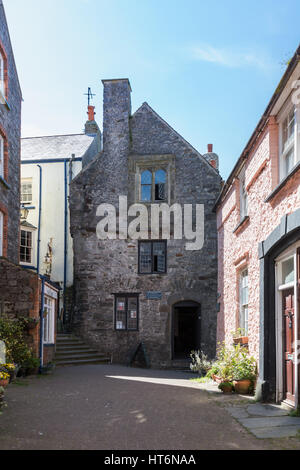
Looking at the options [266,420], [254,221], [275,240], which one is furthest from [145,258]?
[266,420]

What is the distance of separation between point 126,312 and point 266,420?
1085cm

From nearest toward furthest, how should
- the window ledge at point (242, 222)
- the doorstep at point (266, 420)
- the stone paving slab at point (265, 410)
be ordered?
the doorstep at point (266, 420) < the stone paving slab at point (265, 410) < the window ledge at point (242, 222)

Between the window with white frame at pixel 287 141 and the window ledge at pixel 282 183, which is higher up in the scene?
the window with white frame at pixel 287 141

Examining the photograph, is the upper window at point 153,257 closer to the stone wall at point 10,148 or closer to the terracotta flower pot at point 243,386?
the stone wall at point 10,148

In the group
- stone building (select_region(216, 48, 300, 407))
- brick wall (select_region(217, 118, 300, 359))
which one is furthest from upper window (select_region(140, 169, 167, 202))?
stone building (select_region(216, 48, 300, 407))

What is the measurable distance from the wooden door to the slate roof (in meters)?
14.8

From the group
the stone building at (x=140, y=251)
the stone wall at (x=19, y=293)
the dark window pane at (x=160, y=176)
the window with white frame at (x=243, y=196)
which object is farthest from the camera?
the dark window pane at (x=160, y=176)

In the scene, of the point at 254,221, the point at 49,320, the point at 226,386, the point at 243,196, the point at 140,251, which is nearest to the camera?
the point at 226,386

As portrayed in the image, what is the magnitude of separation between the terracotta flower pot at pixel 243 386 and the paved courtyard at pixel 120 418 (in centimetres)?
44

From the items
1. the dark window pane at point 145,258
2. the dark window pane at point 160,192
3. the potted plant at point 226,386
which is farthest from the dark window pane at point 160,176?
the potted plant at point 226,386

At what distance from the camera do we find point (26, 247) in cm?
2083

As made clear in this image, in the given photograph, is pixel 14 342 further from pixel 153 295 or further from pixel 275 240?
pixel 275 240

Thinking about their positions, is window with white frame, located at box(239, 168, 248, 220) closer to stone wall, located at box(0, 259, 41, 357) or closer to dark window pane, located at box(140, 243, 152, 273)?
stone wall, located at box(0, 259, 41, 357)

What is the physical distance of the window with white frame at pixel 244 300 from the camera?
11469mm
